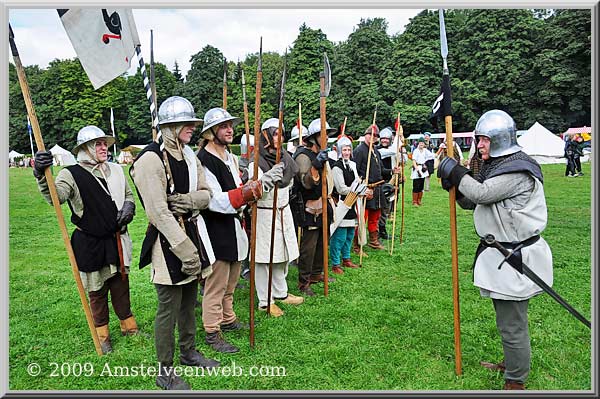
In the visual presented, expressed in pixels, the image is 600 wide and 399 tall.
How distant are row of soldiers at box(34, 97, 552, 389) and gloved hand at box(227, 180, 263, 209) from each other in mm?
10

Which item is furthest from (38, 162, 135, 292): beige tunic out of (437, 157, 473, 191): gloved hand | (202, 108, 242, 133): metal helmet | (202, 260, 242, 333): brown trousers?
(437, 157, 473, 191): gloved hand

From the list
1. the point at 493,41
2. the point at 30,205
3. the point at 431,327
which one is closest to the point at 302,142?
the point at 431,327

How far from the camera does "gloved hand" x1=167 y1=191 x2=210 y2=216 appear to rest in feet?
12.4

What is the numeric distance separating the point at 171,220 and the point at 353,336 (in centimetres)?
243

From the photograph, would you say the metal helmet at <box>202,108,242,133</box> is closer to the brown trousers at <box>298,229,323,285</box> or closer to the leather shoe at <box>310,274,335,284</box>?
the brown trousers at <box>298,229,323,285</box>

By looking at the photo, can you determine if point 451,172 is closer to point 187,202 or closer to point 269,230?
point 187,202

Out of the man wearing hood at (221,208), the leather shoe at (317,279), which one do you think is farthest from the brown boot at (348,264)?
the man wearing hood at (221,208)

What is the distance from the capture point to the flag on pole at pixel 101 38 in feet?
13.2

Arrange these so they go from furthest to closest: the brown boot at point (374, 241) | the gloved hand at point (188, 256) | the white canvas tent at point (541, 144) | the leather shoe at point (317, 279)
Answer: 1. the white canvas tent at point (541, 144)
2. the brown boot at point (374, 241)
3. the leather shoe at point (317, 279)
4. the gloved hand at point (188, 256)

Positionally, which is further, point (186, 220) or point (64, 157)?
point (64, 157)

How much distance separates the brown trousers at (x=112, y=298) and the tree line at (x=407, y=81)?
31.8m

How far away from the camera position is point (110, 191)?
15.5ft

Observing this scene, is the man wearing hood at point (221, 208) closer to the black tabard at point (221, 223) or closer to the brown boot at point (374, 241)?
the black tabard at point (221, 223)

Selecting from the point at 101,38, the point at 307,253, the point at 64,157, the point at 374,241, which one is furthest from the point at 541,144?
the point at 101,38
